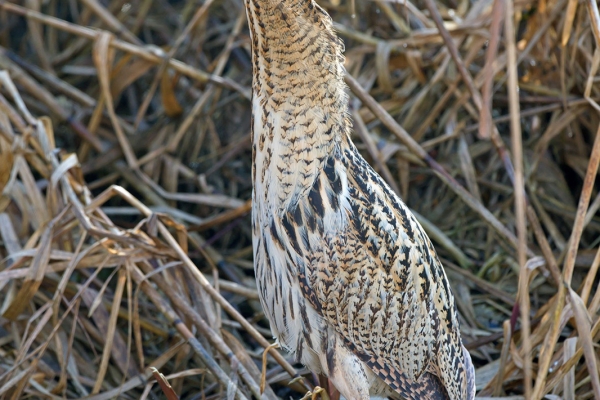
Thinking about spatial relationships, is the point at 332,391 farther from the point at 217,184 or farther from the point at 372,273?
the point at 217,184

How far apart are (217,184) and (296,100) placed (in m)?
1.64

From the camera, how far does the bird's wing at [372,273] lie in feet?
6.60

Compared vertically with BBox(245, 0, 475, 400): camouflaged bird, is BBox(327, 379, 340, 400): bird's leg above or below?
below

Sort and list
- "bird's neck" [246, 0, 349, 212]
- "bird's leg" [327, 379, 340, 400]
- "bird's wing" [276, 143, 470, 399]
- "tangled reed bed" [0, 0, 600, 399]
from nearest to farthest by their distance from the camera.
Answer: "bird's neck" [246, 0, 349, 212]
"bird's wing" [276, 143, 470, 399]
"bird's leg" [327, 379, 340, 400]
"tangled reed bed" [0, 0, 600, 399]

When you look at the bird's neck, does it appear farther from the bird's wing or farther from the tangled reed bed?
the tangled reed bed

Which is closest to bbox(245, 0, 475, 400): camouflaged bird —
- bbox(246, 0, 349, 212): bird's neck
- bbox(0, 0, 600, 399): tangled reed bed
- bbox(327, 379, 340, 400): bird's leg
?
bbox(246, 0, 349, 212): bird's neck

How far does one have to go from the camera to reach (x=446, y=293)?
2.25 meters

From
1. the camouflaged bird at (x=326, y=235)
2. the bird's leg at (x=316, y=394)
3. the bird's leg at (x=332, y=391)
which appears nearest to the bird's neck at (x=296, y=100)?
the camouflaged bird at (x=326, y=235)

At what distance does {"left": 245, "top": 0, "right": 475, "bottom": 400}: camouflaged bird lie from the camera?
1.95 metres

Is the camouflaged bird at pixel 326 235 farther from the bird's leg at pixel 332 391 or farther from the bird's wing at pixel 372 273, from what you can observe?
the bird's leg at pixel 332 391

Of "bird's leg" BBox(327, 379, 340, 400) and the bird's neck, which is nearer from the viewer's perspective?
the bird's neck

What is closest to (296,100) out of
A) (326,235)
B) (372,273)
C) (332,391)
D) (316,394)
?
(326,235)

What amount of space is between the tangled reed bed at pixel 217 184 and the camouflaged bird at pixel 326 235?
348 mm

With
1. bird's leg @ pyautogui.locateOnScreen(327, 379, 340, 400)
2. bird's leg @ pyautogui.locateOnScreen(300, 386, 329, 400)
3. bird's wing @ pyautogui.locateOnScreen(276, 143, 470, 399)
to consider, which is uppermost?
bird's wing @ pyautogui.locateOnScreen(276, 143, 470, 399)
